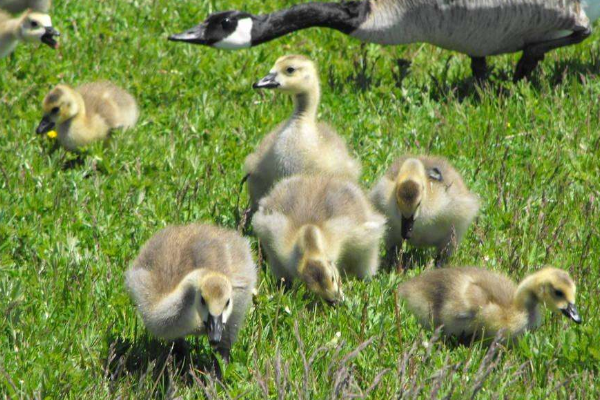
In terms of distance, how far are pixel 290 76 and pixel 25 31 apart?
2.44 metres

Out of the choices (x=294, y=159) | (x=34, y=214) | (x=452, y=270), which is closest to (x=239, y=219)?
(x=294, y=159)

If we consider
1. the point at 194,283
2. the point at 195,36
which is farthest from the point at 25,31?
the point at 194,283

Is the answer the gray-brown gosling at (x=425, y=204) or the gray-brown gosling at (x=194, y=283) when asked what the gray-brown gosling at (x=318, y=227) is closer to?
the gray-brown gosling at (x=425, y=204)

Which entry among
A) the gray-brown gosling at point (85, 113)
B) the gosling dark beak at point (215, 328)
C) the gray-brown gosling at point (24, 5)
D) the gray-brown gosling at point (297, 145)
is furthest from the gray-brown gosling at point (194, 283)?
the gray-brown gosling at point (24, 5)

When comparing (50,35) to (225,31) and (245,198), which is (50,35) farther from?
(245,198)

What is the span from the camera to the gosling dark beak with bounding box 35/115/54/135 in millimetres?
6836

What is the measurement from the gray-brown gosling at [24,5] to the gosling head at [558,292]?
558 cm

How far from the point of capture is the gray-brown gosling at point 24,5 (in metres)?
Answer: 8.48

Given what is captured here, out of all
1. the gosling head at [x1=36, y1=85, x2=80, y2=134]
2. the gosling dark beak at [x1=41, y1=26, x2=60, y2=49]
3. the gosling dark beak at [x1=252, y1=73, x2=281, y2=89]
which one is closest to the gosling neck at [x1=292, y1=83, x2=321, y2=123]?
the gosling dark beak at [x1=252, y1=73, x2=281, y2=89]

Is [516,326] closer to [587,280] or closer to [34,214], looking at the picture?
[587,280]

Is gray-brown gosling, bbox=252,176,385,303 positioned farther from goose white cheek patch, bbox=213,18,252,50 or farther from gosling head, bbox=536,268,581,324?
goose white cheek patch, bbox=213,18,252,50

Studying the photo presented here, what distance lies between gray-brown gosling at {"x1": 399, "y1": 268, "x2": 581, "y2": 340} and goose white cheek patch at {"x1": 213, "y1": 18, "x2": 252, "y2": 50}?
3.50 metres

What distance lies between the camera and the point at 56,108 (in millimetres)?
6832

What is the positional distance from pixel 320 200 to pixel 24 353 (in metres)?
1.86
